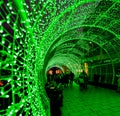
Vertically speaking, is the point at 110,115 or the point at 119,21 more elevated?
the point at 119,21

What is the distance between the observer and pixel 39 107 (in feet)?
16.3

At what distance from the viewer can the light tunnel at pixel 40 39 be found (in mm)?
2805

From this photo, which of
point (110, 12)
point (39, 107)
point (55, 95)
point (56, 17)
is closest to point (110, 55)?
point (110, 12)

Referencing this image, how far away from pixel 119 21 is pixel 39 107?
8522mm

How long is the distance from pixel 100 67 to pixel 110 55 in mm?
3994

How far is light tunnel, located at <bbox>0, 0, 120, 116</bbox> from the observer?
280cm

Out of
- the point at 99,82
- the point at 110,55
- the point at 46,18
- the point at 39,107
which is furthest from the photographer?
the point at 99,82

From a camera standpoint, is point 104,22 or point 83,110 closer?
point 83,110

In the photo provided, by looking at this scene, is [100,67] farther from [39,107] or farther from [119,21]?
[39,107]

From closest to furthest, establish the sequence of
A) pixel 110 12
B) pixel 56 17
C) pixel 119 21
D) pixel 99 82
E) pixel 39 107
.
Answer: pixel 39 107, pixel 56 17, pixel 110 12, pixel 119 21, pixel 99 82

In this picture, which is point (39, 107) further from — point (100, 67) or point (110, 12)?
point (100, 67)

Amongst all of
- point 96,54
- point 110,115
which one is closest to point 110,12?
point 110,115

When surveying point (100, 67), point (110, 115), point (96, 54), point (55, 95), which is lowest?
point (110, 115)

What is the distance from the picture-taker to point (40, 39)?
7.43 meters
